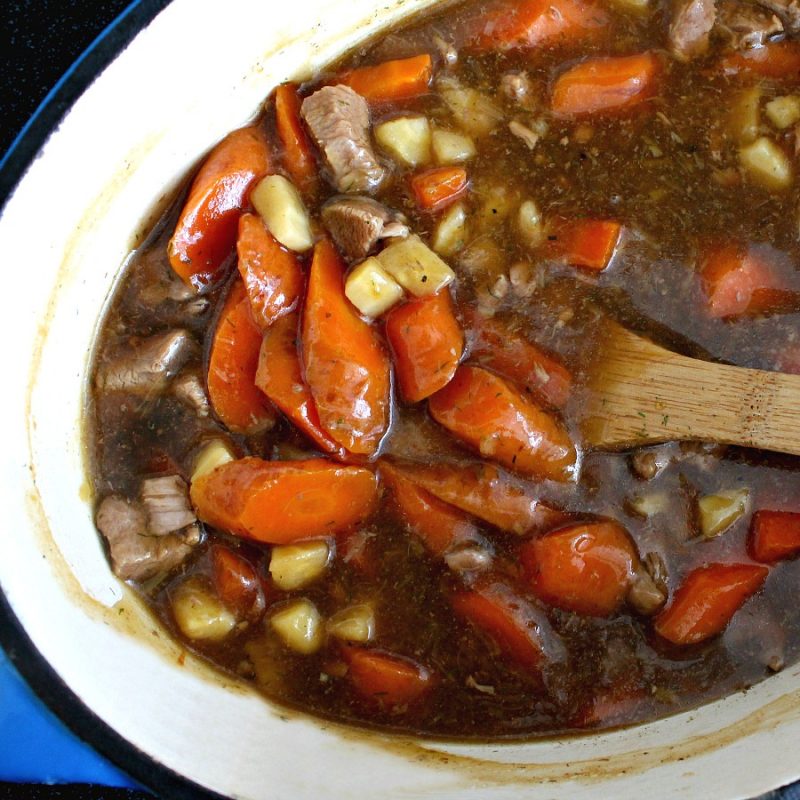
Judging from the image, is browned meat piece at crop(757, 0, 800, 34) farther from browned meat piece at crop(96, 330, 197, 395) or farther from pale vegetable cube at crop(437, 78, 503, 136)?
browned meat piece at crop(96, 330, 197, 395)

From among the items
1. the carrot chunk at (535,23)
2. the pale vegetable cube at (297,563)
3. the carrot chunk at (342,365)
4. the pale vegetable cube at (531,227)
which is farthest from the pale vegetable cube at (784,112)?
the pale vegetable cube at (297,563)

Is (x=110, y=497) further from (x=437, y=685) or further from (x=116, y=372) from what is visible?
(x=437, y=685)

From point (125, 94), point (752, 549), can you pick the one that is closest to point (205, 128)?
point (125, 94)

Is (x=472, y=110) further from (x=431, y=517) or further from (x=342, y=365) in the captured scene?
(x=431, y=517)

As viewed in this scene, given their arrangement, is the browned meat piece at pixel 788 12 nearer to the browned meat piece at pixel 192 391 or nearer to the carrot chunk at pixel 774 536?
the carrot chunk at pixel 774 536

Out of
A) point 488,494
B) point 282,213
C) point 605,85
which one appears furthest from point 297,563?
point 605,85

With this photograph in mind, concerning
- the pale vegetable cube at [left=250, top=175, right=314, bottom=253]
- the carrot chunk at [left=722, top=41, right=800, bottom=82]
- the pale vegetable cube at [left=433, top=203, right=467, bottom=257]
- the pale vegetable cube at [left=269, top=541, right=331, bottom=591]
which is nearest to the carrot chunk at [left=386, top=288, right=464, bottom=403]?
the pale vegetable cube at [left=433, top=203, right=467, bottom=257]
